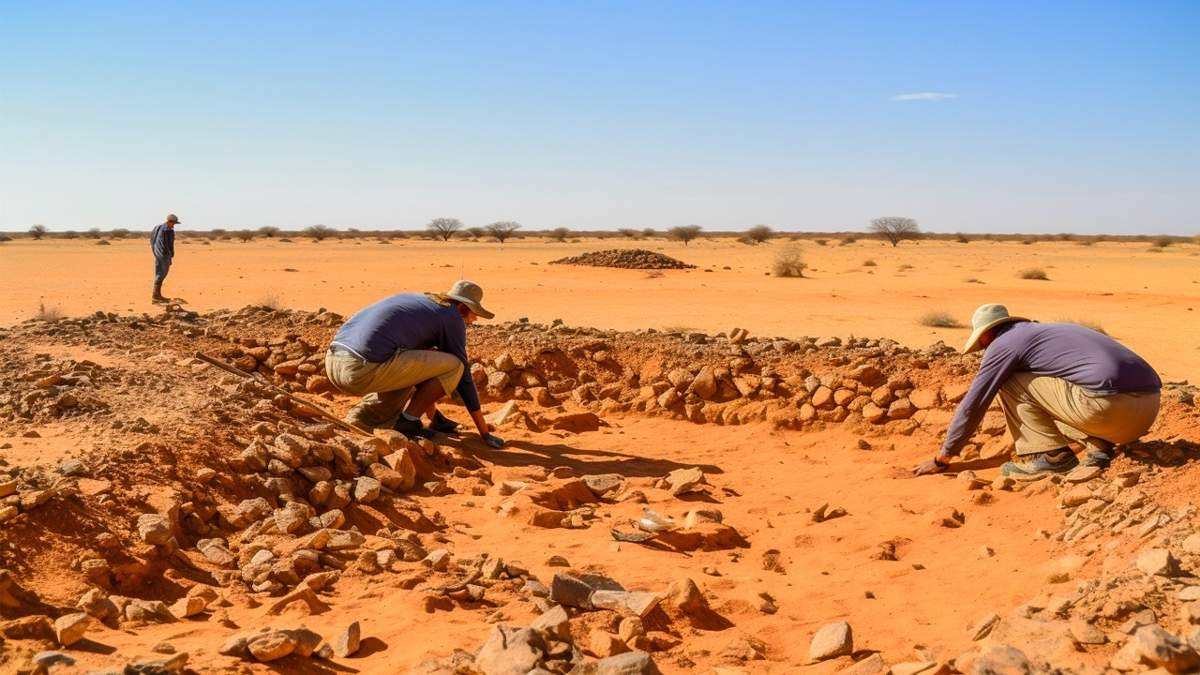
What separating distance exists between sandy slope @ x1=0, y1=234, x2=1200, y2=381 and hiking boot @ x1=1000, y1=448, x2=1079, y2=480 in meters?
4.36

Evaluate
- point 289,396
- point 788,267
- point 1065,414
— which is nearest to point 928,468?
point 1065,414

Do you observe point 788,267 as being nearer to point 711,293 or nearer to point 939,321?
point 711,293

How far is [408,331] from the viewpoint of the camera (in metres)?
6.35

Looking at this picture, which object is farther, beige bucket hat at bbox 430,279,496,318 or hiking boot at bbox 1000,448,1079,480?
beige bucket hat at bbox 430,279,496,318

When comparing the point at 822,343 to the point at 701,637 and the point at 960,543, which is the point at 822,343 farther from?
the point at 701,637

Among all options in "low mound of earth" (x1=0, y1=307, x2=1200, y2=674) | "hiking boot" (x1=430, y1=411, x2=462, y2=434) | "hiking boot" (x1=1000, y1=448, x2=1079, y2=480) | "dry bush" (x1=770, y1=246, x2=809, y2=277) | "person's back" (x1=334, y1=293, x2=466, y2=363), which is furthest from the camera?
"dry bush" (x1=770, y1=246, x2=809, y2=277)

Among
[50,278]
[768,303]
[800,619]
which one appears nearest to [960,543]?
[800,619]

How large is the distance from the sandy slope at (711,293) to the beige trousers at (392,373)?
6670 millimetres

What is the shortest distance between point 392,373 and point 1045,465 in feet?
13.3

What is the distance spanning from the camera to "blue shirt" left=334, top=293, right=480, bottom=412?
628 cm

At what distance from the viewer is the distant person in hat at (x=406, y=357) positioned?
20.6 feet

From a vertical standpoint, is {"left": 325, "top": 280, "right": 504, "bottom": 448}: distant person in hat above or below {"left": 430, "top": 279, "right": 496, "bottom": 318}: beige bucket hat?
below

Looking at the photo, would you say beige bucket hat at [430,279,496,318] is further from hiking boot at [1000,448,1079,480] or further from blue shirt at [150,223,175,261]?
blue shirt at [150,223,175,261]

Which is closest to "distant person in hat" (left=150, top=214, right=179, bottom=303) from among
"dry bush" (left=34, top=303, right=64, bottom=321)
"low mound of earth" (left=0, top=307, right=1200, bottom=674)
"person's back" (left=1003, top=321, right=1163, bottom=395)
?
"dry bush" (left=34, top=303, right=64, bottom=321)
